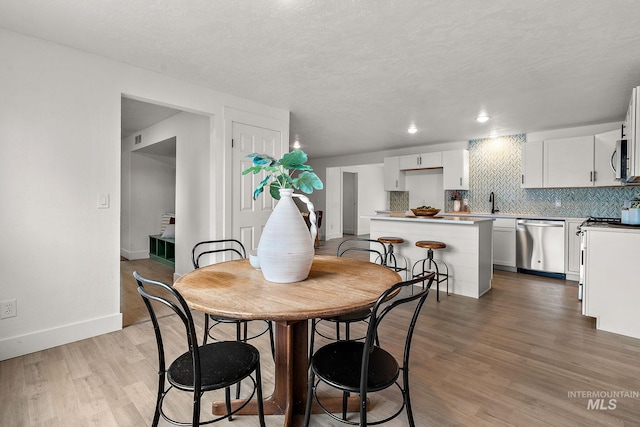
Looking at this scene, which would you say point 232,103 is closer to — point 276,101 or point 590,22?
point 276,101

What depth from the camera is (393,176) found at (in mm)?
6641

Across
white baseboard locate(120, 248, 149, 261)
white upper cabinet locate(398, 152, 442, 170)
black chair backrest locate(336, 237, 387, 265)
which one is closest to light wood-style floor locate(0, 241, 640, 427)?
black chair backrest locate(336, 237, 387, 265)

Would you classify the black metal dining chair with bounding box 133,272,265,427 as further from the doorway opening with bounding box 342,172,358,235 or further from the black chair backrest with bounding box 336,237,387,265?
the doorway opening with bounding box 342,172,358,235

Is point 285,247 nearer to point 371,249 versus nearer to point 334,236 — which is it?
point 371,249

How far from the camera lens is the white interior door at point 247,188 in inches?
139

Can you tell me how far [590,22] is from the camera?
6.67 feet

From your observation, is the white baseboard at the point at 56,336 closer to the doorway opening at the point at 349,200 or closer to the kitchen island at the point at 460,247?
the kitchen island at the point at 460,247

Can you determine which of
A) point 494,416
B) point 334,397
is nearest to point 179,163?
point 334,397

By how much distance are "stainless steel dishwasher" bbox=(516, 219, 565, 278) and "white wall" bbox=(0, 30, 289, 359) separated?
5.31 metres

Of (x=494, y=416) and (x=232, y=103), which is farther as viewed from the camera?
(x=232, y=103)

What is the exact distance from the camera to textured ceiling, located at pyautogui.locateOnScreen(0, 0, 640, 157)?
193 cm

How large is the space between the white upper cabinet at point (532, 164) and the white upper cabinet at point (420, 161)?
4.54 ft

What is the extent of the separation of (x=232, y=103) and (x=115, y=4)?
1.62 m

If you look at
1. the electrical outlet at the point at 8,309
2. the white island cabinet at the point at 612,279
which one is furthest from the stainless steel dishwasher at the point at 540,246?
the electrical outlet at the point at 8,309
